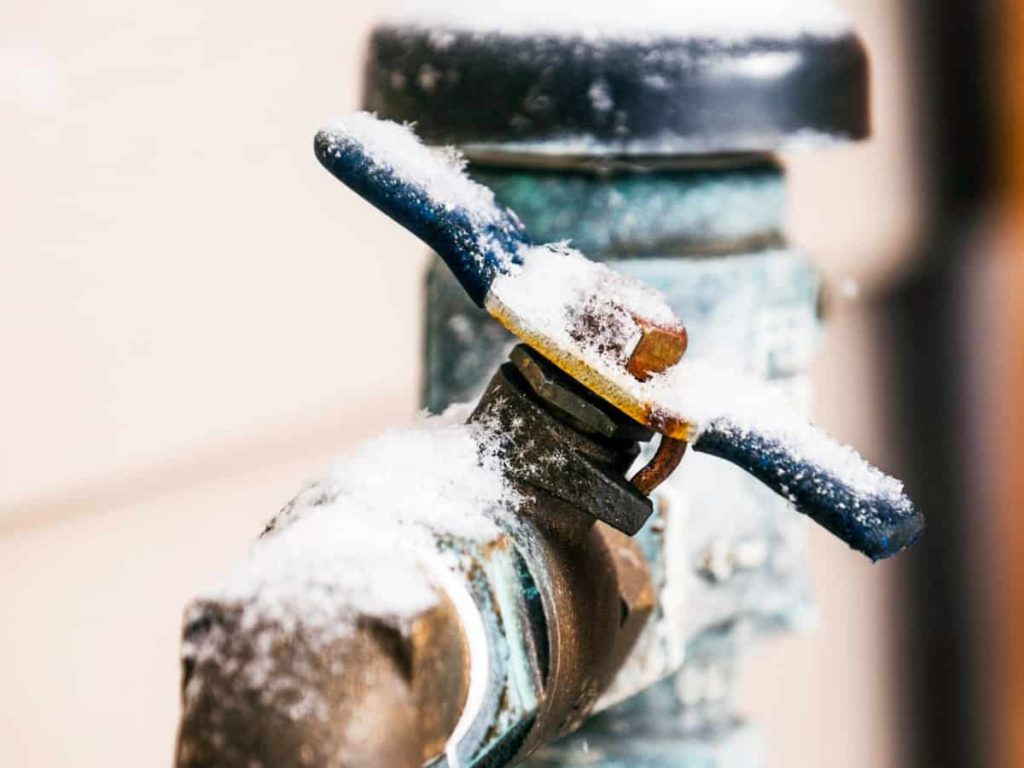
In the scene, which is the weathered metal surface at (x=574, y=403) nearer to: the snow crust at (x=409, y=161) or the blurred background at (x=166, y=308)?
the snow crust at (x=409, y=161)

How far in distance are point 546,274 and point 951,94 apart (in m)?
0.87

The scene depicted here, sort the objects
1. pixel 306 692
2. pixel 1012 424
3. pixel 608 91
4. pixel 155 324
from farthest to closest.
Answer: pixel 1012 424 → pixel 155 324 → pixel 608 91 → pixel 306 692

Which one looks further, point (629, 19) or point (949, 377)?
point (949, 377)

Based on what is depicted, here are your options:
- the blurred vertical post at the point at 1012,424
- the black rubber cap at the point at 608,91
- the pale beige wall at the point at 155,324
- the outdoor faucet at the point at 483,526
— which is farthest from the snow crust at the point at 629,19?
the blurred vertical post at the point at 1012,424

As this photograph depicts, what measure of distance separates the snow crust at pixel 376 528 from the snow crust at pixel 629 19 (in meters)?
0.16

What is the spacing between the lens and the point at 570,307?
0.36 m

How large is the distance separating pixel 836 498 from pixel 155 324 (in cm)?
46

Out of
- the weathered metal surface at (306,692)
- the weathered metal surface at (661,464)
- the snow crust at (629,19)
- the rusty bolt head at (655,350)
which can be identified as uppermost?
the snow crust at (629,19)

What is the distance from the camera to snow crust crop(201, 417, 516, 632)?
1.01 feet

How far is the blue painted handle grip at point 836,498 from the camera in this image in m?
0.32

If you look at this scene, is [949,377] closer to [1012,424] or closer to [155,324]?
[1012,424]

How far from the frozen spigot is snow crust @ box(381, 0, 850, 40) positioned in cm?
12

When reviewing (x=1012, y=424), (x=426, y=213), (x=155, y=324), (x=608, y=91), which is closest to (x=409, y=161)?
(x=426, y=213)

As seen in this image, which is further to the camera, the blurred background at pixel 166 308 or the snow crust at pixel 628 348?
the blurred background at pixel 166 308
